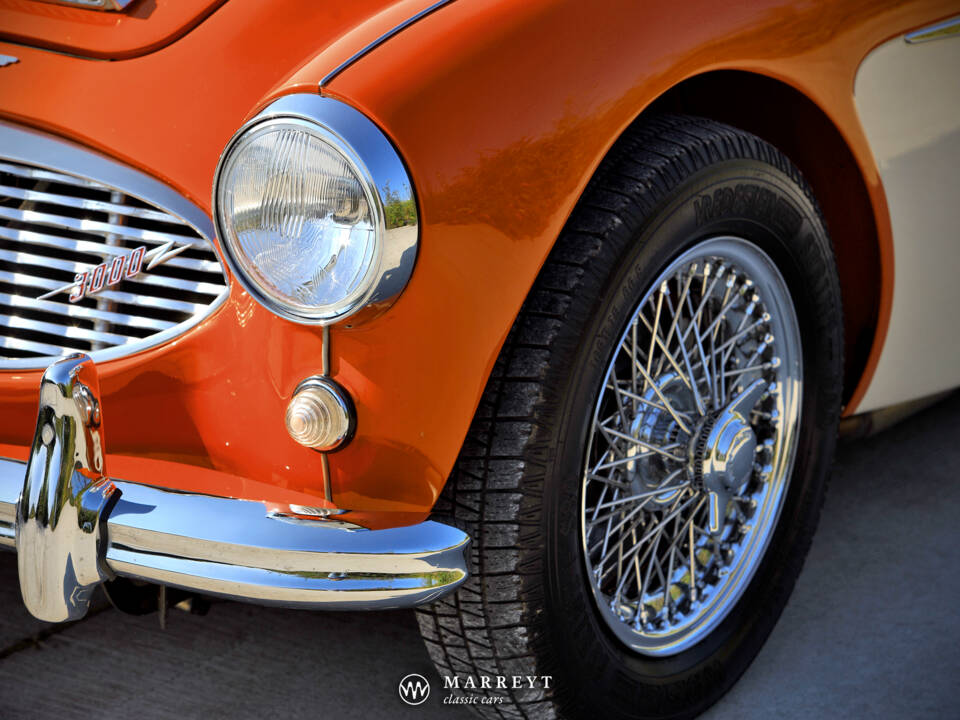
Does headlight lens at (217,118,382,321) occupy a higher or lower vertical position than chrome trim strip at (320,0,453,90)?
lower

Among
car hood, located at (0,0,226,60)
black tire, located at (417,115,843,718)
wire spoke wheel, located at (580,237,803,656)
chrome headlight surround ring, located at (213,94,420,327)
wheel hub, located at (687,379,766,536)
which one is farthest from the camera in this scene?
wheel hub, located at (687,379,766,536)

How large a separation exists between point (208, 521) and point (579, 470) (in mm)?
534

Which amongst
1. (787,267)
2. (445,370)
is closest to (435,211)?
(445,370)

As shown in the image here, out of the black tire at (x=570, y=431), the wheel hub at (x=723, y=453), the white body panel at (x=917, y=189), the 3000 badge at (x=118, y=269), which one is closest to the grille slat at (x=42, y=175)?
the 3000 badge at (x=118, y=269)

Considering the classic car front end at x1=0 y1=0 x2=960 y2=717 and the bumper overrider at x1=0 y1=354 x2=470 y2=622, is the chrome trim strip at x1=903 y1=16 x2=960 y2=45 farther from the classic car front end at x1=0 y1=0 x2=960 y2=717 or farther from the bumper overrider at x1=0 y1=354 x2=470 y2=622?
the bumper overrider at x1=0 y1=354 x2=470 y2=622

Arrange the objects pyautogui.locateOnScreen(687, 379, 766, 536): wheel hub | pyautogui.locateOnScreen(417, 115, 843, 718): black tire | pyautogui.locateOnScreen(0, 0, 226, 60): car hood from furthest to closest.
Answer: pyautogui.locateOnScreen(687, 379, 766, 536): wheel hub < pyautogui.locateOnScreen(0, 0, 226, 60): car hood < pyautogui.locateOnScreen(417, 115, 843, 718): black tire

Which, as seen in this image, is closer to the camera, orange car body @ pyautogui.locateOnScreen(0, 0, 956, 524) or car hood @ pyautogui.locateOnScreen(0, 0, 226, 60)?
orange car body @ pyautogui.locateOnScreen(0, 0, 956, 524)

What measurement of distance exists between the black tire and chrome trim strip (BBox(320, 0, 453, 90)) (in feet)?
1.13

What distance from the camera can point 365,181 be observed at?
50.4 inches

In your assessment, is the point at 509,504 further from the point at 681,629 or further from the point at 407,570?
the point at 681,629

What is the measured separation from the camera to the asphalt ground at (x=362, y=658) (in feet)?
6.16

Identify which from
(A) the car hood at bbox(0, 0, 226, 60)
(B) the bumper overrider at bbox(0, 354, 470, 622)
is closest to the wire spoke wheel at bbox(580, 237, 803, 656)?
(B) the bumper overrider at bbox(0, 354, 470, 622)

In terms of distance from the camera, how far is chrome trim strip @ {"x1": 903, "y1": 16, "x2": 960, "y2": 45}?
194 centimetres

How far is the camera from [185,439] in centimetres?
147
